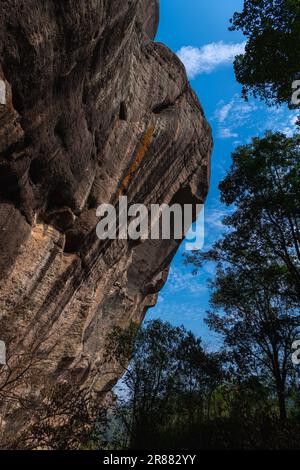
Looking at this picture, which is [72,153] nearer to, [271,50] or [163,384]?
[271,50]

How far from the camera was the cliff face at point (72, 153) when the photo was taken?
8820 mm

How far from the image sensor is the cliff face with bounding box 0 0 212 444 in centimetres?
882

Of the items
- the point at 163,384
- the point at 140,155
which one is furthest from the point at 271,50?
the point at 163,384

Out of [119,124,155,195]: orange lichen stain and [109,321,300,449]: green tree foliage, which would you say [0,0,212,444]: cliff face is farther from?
[109,321,300,449]: green tree foliage

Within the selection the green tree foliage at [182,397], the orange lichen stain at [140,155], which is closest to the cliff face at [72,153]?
the orange lichen stain at [140,155]

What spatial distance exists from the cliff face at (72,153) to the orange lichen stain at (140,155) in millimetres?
62

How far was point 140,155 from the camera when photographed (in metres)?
15.7

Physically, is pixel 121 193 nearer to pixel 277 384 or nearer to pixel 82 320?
pixel 82 320

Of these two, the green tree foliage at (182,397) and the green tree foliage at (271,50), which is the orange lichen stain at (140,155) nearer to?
the green tree foliage at (271,50)

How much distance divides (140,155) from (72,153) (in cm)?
451

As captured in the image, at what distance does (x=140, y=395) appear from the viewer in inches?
768

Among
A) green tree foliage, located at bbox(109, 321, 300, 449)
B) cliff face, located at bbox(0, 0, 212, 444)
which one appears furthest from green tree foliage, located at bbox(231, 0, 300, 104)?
green tree foliage, located at bbox(109, 321, 300, 449)

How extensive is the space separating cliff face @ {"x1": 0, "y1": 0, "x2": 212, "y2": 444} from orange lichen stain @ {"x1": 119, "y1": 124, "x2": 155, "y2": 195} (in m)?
0.06
